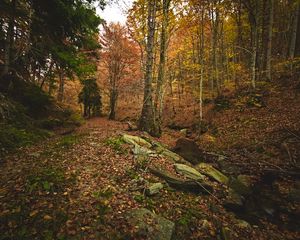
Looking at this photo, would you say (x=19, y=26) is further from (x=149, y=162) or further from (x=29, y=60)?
(x=149, y=162)

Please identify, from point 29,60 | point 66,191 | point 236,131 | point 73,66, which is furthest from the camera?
point 236,131

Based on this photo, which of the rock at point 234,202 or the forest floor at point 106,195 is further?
the rock at point 234,202

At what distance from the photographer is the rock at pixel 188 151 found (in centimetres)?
861

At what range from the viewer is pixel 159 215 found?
166 inches

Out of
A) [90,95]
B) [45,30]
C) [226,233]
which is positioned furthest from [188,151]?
[90,95]

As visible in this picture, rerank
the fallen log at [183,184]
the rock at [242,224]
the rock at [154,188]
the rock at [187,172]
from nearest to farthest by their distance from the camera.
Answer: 1. the rock at [242,224]
2. the rock at [154,188]
3. the fallen log at [183,184]
4. the rock at [187,172]

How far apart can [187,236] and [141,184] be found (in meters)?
1.75

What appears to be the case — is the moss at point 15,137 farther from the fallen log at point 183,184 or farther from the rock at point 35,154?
the fallen log at point 183,184

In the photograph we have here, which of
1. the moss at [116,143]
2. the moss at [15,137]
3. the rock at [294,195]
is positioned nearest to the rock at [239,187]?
the rock at [294,195]

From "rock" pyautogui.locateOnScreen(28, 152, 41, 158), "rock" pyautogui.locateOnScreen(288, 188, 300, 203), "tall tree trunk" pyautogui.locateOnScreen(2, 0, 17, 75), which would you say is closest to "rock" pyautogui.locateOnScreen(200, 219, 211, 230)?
"rock" pyautogui.locateOnScreen(288, 188, 300, 203)

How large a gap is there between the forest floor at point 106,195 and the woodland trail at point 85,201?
1cm

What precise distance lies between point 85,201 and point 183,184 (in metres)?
2.97

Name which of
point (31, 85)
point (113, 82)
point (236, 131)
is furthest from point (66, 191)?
point (113, 82)

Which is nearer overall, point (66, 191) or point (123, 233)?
point (123, 233)
